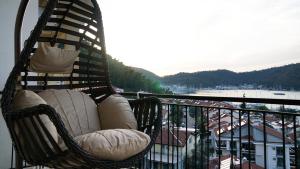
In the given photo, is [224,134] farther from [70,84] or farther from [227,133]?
[70,84]

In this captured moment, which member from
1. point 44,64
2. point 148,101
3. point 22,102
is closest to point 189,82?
point 148,101

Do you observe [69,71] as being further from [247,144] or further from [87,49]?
[247,144]

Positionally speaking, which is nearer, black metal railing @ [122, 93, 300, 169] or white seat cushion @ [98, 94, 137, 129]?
black metal railing @ [122, 93, 300, 169]

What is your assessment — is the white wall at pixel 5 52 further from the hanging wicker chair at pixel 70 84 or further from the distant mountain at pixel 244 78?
the distant mountain at pixel 244 78

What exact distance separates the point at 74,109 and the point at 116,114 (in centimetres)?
36

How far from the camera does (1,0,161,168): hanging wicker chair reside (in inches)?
59.6

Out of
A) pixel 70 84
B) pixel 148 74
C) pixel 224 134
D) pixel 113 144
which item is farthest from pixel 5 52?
pixel 224 134

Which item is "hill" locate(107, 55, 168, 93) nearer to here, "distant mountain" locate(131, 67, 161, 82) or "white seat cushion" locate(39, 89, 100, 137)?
"distant mountain" locate(131, 67, 161, 82)

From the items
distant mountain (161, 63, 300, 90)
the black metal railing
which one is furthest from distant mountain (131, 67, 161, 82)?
the black metal railing

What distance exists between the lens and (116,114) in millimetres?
2217

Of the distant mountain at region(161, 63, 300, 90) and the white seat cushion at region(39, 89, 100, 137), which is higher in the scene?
the distant mountain at region(161, 63, 300, 90)

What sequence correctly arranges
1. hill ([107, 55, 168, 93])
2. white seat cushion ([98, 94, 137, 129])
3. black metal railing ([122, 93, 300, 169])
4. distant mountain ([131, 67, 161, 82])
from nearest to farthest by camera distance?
black metal railing ([122, 93, 300, 169]) → white seat cushion ([98, 94, 137, 129]) → hill ([107, 55, 168, 93]) → distant mountain ([131, 67, 161, 82])

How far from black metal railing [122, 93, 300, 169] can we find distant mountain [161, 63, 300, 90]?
52cm

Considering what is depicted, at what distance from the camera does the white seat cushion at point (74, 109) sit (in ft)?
7.07
